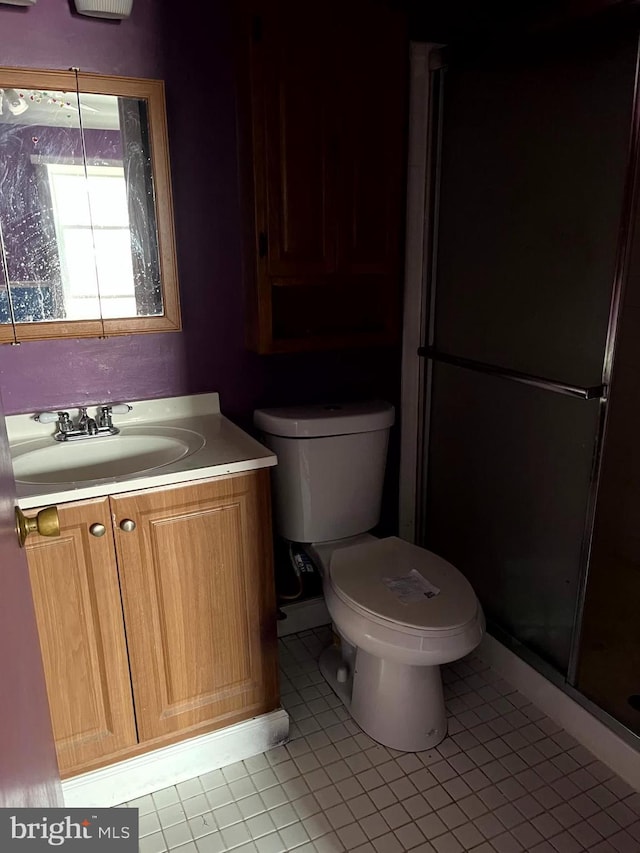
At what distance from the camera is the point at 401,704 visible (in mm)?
1719

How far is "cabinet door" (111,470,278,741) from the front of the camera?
1.46 meters

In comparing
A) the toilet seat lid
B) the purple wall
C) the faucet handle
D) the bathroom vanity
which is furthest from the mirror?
the toilet seat lid

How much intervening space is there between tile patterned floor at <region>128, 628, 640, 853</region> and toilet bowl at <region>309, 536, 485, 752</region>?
8 centimetres

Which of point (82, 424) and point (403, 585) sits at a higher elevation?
point (82, 424)

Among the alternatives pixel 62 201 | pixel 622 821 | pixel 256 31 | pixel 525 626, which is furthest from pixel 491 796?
pixel 256 31

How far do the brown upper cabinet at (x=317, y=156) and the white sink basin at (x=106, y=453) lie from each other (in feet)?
1.22

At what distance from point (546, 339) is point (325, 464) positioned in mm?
701

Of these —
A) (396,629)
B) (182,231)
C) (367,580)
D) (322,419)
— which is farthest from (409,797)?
(182,231)

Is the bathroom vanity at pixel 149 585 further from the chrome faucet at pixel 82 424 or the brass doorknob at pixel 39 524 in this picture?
the brass doorknob at pixel 39 524

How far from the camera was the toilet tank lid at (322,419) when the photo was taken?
1.82m

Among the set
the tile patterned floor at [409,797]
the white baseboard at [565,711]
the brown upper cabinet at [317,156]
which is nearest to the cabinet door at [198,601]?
the tile patterned floor at [409,797]

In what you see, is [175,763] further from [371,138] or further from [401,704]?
[371,138]

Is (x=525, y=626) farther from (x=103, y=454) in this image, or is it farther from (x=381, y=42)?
(x=381, y=42)

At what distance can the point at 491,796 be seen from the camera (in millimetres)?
1581
